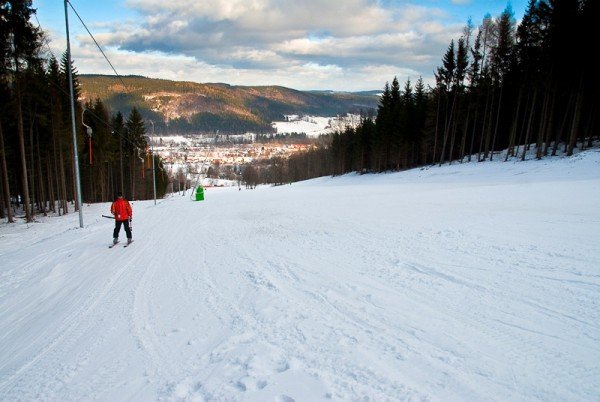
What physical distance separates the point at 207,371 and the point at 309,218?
10.8 meters

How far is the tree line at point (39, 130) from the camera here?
65.0 ft

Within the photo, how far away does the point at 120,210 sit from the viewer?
38.7 feet

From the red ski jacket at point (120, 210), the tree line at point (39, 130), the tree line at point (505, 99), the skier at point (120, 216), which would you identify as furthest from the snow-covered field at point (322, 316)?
the tree line at point (505, 99)

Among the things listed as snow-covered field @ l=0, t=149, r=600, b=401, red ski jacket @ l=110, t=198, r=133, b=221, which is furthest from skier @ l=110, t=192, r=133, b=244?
snow-covered field @ l=0, t=149, r=600, b=401

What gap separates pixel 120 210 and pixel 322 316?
30.2 ft

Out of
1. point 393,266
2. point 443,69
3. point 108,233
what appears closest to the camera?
point 393,266

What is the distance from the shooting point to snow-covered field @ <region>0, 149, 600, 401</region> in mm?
3752

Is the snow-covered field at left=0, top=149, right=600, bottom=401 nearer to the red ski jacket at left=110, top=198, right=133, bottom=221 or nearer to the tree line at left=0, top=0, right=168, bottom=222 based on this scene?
the red ski jacket at left=110, top=198, right=133, bottom=221

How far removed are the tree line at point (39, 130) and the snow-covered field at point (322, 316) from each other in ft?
36.6

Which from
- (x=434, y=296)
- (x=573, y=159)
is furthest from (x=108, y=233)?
(x=573, y=159)

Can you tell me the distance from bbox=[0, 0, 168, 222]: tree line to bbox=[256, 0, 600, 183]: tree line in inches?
1305

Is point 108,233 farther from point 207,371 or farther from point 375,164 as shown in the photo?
point 375,164

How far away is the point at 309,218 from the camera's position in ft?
48.2

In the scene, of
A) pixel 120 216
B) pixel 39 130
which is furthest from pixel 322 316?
pixel 39 130
